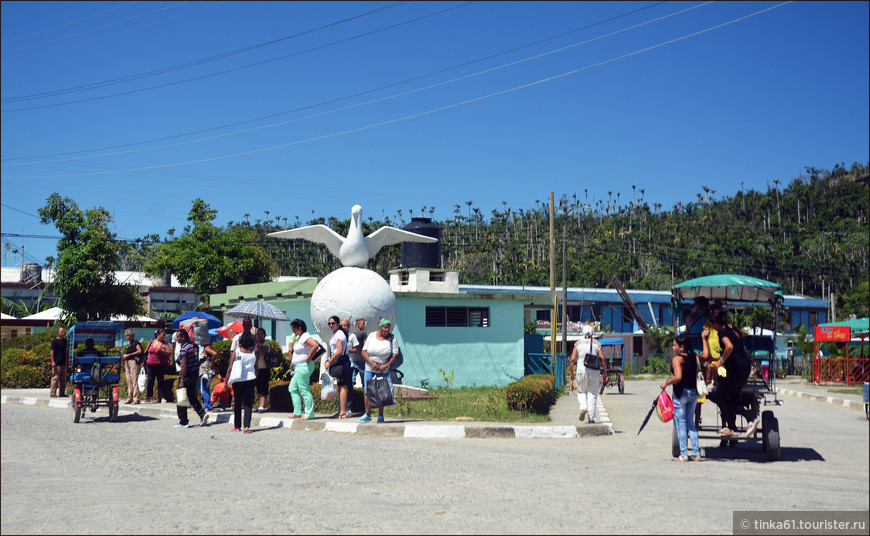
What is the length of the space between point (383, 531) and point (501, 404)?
10.5 m

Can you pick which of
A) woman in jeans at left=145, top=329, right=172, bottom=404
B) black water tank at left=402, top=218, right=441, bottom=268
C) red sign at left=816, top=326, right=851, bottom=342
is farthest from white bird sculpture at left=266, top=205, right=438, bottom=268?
red sign at left=816, top=326, right=851, bottom=342

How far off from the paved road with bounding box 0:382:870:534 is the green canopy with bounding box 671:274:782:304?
7.64 feet

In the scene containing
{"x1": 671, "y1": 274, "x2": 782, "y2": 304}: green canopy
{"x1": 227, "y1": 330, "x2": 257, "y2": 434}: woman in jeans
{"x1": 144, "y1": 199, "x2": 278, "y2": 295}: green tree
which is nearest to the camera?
{"x1": 671, "y1": 274, "x2": 782, "y2": 304}: green canopy

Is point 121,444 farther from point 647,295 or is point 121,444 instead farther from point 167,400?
point 647,295

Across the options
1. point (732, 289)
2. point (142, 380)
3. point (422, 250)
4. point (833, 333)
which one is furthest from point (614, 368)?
point (142, 380)

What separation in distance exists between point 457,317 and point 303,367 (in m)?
10.8

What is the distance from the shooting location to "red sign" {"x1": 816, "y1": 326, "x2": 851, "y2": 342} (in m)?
29.9

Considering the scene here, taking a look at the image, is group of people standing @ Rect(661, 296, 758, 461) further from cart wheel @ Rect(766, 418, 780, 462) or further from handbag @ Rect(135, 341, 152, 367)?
handbag @ Rect(135, 341, 152, 367)

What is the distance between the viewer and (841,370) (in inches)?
1282

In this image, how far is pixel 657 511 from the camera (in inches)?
253

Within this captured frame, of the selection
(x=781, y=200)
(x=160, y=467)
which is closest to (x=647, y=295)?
(x=781, y=200)

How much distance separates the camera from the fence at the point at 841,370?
104 feet

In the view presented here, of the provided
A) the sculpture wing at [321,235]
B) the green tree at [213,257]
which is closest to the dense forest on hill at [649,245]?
the green tree at [213,257]

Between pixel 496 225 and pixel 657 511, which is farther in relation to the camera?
pixel 496 225
